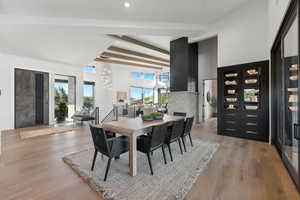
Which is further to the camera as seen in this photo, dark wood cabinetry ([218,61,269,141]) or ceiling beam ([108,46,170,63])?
ceiling beam ([108,46,170,63])

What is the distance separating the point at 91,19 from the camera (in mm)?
4266

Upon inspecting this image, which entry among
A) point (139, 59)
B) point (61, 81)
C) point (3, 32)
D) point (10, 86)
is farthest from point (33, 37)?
point (139, 59)

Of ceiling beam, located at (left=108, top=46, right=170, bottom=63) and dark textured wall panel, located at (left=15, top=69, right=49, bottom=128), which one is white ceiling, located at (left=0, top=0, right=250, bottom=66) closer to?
dark textured wall panel, located at (left=15, top=69, right=49, bottom=128)

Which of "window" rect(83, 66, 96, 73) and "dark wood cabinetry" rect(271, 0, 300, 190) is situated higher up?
"window" rect(83, 66, 96, 73)

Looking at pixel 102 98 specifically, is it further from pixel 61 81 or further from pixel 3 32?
pixel 3 32

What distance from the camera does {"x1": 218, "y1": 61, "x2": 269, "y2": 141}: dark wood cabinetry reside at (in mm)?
3994

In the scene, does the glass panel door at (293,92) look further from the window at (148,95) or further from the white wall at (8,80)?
the window at (148,95)

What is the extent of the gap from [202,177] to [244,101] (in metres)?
3.20

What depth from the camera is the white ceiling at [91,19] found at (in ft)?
12.2

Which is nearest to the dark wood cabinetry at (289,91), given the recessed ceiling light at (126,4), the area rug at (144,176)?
the area rug at (144,176)

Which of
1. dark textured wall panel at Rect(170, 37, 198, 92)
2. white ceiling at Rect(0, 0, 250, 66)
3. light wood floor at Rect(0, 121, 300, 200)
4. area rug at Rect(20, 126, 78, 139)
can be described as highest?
white ceiling at Rect(0, 0, 250, 66)

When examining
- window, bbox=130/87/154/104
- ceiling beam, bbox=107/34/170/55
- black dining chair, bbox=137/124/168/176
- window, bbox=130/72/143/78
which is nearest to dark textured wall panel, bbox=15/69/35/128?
ceiling beam, bbox=107/34/170/55

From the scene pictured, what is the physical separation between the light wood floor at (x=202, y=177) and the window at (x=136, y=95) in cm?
874

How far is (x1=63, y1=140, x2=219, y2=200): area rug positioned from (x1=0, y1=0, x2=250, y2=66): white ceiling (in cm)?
371
